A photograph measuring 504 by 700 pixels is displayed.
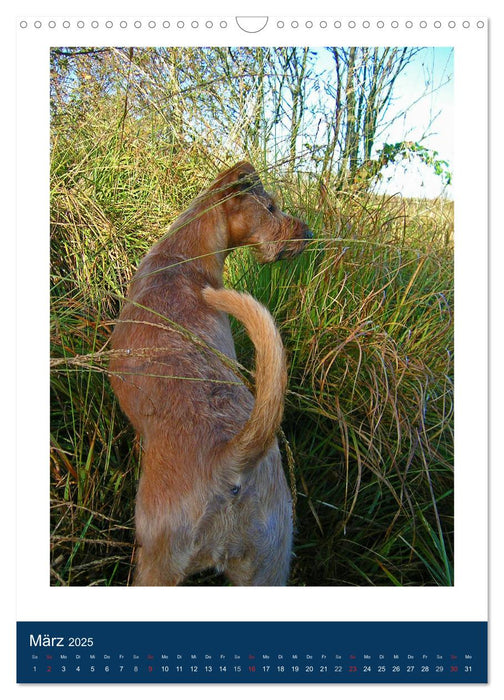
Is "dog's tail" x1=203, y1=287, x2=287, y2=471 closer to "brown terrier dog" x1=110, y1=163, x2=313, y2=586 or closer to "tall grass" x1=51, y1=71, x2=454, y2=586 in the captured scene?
"brown terrier dog" x1=110, y1=163, x2=313, y2=586

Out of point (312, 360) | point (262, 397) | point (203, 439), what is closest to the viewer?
point (262, 397)

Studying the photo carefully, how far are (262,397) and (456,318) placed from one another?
0.67m

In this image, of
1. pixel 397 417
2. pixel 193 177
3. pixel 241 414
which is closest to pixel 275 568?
pixel 241 414

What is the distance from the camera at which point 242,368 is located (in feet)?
6.34

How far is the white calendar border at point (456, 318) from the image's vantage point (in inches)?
59.4

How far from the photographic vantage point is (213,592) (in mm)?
1492

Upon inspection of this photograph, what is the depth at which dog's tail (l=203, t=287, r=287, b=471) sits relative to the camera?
5.22 feet
